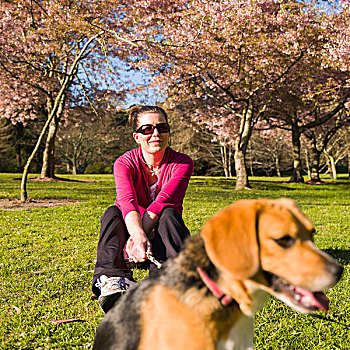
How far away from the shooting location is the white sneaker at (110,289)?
144 inches

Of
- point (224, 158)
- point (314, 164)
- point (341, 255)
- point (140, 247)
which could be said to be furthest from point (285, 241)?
point (224, 158)

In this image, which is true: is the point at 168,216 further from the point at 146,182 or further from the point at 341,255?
the point at 341,255

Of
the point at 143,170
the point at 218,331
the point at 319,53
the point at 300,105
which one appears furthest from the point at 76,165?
the point at 218,331

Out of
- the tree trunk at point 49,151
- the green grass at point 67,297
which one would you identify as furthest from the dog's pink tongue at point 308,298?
the tree trunk at point 49,151

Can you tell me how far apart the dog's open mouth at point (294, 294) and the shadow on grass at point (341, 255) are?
4.68 m

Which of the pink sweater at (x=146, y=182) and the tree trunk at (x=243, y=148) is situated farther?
the tree trunk at (x=243, y=148)

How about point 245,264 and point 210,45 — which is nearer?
point 245,264

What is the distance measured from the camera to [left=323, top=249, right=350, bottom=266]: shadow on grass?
6.15 m

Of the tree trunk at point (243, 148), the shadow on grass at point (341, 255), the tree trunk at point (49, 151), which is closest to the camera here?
the shadow on grass at point (341, 255)

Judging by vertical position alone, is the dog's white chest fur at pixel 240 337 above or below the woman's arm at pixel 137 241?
below

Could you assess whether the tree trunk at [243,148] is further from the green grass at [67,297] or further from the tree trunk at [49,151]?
the tree trunk at [49,151]

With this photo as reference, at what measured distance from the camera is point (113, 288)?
3689 millimetres

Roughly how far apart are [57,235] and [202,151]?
1532 inches

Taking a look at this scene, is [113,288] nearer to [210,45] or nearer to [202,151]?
[210,45]
